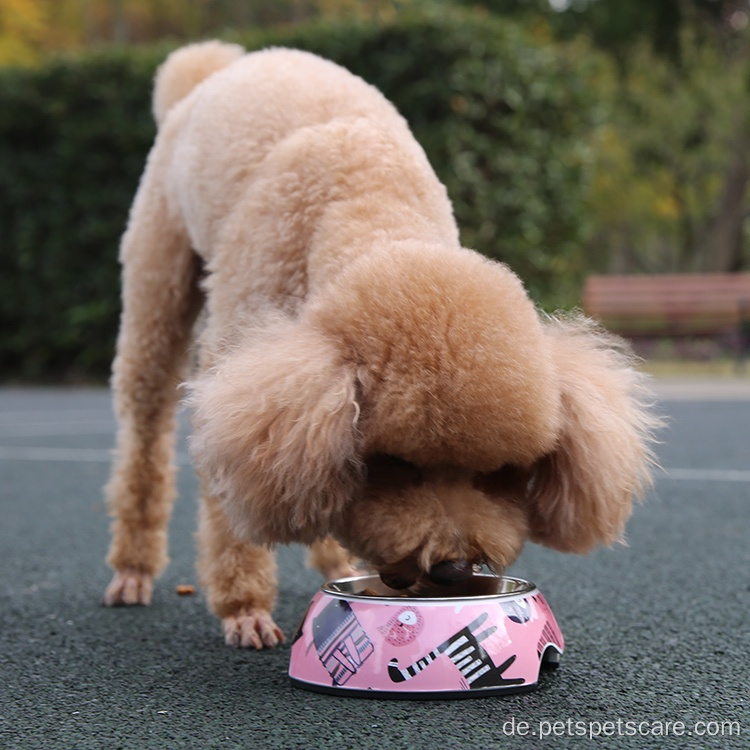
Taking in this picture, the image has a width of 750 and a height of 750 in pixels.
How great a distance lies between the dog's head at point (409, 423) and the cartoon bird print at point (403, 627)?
67 millimetres

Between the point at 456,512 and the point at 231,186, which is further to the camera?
the point at 231,186

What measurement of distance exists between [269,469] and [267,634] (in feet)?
2.69

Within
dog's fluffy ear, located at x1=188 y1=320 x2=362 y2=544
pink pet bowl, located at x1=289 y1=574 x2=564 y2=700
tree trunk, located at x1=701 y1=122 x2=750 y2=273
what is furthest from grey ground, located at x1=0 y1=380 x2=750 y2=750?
tree trunk, located at x1=701 y1=122 x2=750 y2=273

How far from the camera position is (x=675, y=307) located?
1366cm

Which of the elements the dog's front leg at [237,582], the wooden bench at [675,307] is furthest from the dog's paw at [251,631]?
the wooden bench at [675,307]

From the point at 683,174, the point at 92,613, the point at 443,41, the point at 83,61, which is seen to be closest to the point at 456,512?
the point at 92,613

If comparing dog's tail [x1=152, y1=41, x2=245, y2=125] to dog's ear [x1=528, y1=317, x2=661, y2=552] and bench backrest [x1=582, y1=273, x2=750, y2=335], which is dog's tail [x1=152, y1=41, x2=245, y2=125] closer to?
dog's ear [x1=528, y1=317, x2=661, y2=552]

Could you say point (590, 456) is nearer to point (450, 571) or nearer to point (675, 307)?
point (450, 571)

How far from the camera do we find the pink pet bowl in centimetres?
221

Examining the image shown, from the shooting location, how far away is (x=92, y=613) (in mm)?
3189

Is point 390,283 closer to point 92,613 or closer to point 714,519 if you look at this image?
point 92,613

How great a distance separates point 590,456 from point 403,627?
0.53 meters

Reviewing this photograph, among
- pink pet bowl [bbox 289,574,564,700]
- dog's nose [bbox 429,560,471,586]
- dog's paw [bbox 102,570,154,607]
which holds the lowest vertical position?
dog's paw [bbox 102,570,154,607]

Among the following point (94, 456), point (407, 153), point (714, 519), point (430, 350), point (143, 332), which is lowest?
point (94, 456)
